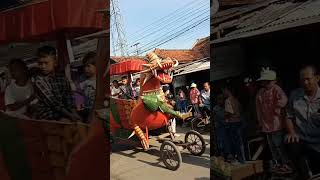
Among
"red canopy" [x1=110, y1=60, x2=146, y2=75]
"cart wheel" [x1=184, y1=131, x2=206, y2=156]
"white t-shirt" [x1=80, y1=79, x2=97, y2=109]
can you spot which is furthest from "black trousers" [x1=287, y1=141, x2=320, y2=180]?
"red canopy" [x1=110, y1=60, x2=146, y2=75]

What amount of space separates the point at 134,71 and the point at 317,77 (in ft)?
22.8

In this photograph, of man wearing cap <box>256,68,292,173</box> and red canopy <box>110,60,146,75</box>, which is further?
red canopy <box>110,60,146,75</box>

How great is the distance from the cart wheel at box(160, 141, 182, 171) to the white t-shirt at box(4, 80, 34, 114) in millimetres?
2899

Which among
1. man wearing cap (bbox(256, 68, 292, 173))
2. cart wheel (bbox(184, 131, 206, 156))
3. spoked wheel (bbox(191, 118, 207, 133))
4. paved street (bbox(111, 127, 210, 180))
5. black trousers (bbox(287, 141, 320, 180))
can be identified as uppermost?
man wearing cap (bbox(256, 68, 292, 173))

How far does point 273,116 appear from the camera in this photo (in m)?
2.84

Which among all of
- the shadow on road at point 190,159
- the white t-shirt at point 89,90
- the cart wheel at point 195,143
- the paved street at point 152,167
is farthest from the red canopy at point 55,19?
the cart wheel at point 195,143

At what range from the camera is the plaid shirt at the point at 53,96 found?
3.89 m

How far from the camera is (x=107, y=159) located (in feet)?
12.6

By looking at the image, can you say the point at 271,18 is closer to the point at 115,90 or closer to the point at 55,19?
the point at 55,19

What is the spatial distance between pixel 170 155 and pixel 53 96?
3116 millimetres

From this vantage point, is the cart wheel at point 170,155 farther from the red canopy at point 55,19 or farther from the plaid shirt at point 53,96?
the red canopy at point 55,19

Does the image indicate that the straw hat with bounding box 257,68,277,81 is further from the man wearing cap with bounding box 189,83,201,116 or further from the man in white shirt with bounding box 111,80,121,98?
the man in white shirt with bounding box 111,80,121,98

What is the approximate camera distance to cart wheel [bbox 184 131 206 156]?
7.12 meters

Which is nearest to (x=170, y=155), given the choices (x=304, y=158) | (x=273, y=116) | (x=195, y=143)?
(x=195, y=143)
